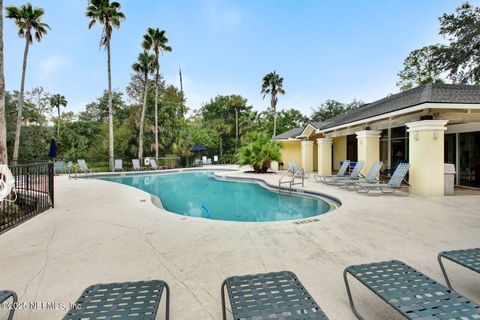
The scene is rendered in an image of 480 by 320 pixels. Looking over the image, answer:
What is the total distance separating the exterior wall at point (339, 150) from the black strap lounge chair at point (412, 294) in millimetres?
16943

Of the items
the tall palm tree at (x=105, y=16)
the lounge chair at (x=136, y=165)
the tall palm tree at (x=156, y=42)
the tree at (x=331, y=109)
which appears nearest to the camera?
the tall palm tree at (x=105, y=16)

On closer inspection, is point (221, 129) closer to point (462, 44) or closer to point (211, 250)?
point (462, 44)

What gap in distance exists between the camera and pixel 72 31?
20891 millimetres

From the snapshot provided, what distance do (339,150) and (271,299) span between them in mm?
18729

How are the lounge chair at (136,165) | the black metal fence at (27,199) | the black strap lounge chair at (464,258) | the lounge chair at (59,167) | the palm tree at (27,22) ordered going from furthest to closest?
1. the lounge chair at (136,165)
2. the lounge chair at (59,167)
3. the palm tree at (27,22)
4. the black metal fence at (27,199)
5. the black strap lounge chair at (464,258)

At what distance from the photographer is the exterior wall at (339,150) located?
1833 cm

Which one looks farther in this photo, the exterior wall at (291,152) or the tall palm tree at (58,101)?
the tall palm tree at (58,101)

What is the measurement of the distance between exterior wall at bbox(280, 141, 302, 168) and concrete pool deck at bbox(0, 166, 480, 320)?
1534cm

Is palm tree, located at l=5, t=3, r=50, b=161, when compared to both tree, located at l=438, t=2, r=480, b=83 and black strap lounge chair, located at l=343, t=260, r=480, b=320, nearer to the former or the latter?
black strap lounge chair, located at l=343, t=260, r=480, b=320

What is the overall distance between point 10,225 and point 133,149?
20.9m

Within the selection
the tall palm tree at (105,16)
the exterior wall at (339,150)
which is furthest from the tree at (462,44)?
the tall palm tree at (105,16)

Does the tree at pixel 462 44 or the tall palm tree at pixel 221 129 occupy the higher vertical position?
the tree at pixel 462 44

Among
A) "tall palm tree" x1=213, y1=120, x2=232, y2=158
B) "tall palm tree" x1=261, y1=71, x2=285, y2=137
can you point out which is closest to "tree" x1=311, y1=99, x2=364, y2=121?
"tall palm tree" x1=261, y1=71, x2=285, y2=137

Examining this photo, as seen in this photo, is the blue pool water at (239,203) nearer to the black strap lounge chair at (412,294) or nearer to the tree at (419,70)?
the black strap lounge chair at (412,294)
